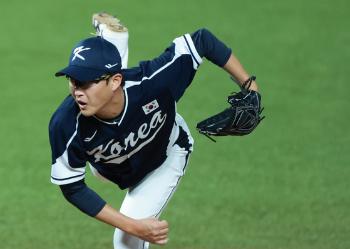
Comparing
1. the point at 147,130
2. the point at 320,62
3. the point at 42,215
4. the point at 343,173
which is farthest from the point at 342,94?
the point at 147,130

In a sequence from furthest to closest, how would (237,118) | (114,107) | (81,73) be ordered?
(237,118) < (114,107) < (81,73)

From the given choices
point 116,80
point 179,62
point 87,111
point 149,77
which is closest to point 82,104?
point 87,111

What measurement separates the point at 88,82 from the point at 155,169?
3.90 feet

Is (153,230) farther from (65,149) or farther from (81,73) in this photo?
(81,73)

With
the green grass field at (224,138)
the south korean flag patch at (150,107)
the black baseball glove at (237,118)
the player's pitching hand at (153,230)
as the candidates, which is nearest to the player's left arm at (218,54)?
the black baseball glove at (237,118)

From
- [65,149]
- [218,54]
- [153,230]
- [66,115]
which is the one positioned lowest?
[153,230]

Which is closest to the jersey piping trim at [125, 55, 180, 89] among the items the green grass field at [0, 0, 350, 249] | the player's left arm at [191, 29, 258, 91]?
the player's left arm at [191, 29, 258, 91]

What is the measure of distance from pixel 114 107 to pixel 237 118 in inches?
31.5

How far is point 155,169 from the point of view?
6625 mm

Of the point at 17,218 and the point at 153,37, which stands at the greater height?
the point at 153,37

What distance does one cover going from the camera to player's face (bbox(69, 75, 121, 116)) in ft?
18.6

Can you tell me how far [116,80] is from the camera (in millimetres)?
5820

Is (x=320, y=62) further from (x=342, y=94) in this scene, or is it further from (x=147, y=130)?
(x=147, y=130)

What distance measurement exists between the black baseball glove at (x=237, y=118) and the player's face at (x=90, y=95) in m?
0.78
